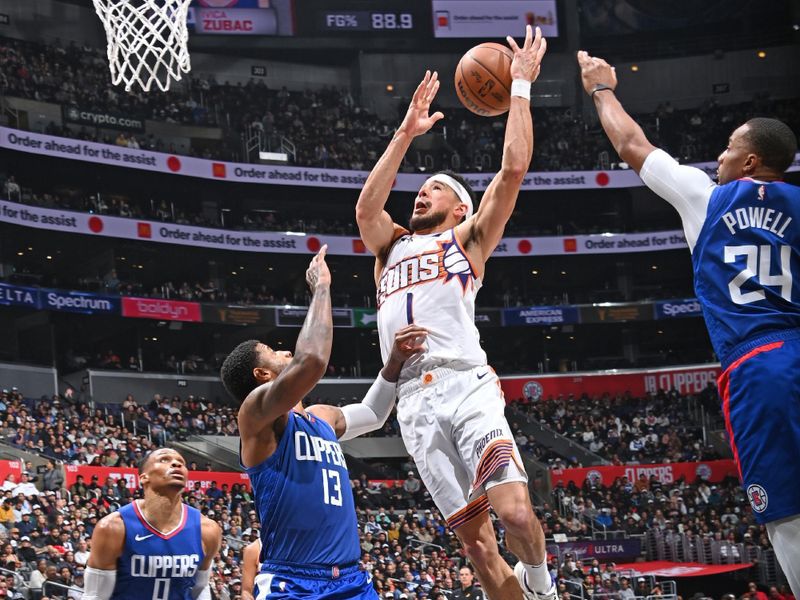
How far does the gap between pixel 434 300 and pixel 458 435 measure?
820 mm

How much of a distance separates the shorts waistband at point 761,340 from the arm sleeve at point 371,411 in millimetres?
2322

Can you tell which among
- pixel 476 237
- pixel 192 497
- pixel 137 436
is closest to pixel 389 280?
pixel 476 237

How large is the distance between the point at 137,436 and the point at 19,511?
1030 centimetres

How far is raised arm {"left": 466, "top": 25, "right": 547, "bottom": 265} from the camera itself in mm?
6152

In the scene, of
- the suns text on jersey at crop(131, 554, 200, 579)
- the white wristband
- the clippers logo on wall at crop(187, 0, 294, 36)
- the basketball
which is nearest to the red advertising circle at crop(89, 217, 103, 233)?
the clippers logo on wall at crop(187, 0, 294, 36)

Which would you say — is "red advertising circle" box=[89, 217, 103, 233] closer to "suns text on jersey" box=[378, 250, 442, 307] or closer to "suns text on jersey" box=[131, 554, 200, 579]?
"suns text on jersey" box=[131, 554, 200, 579]

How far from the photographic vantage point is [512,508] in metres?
5.43

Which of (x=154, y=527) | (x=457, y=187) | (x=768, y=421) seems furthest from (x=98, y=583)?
Answer: (x=768, y=421)

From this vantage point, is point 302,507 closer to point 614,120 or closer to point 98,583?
point 614,120

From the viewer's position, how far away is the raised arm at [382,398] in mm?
5770

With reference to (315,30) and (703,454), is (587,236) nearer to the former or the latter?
(703,454)

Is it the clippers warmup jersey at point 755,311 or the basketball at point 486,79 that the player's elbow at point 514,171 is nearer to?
the basketball at point 486,79

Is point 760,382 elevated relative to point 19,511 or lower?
elevated

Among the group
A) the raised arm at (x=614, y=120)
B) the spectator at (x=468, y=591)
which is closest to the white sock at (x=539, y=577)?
the raised arm at (x=614, y=120)
